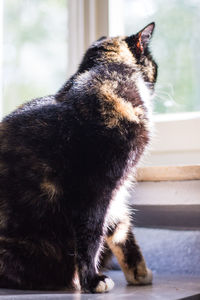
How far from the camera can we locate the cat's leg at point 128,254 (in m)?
1.00

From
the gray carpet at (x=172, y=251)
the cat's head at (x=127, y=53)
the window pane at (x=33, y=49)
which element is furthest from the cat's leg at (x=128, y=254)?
the window pane at (x=33, y=49)

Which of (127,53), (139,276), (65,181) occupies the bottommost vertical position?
(139,276)

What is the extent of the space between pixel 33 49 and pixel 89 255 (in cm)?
106

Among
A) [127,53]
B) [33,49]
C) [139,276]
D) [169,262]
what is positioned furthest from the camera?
[33,49]

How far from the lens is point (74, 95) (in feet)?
3.16

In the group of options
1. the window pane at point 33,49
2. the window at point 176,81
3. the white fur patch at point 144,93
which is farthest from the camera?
the window pane at point 33,49

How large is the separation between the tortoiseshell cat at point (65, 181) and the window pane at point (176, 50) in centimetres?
47

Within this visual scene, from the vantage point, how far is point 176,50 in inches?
56.3

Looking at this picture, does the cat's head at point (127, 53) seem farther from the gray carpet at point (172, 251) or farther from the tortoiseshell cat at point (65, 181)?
the gray carpet at point (172, 251)

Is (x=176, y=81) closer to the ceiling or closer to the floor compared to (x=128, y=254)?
closer to the ceiling

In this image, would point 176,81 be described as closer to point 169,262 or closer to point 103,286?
point 169,262

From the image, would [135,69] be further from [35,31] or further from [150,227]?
[35,31]

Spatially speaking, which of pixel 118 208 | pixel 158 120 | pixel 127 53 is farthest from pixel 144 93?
pixel 158 120

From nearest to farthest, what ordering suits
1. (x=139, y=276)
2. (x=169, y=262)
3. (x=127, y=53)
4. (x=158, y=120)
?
(x=139, y=276) → (x=127, y=53) → (x=169, y=262) → (x=158, y=120)
